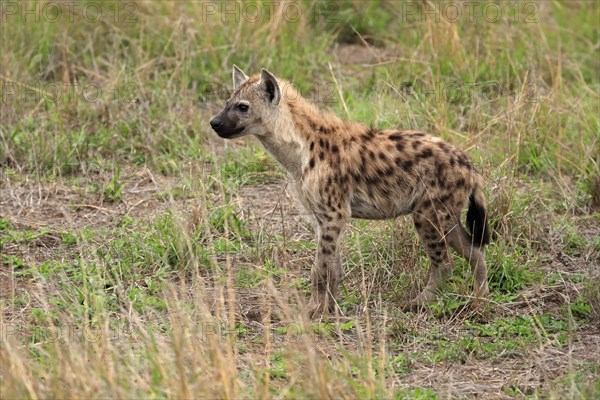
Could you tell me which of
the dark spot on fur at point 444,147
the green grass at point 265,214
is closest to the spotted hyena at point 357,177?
the dark spot on fur at point 444,147

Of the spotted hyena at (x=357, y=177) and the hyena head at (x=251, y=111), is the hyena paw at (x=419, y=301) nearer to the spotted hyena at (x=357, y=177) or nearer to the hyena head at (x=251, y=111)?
the spotted hyena at (x=357, y=177)

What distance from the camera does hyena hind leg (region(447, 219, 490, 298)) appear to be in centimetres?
588

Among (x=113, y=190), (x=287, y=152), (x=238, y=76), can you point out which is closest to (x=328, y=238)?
(x=287, y=152)

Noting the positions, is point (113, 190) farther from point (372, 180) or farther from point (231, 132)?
point (372, 180)

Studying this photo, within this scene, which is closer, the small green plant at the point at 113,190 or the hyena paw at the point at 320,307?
the hyena paw at the point at 320,307

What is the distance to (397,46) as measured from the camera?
8891 millimetres

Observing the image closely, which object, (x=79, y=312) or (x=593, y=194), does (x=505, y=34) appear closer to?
(x=593, y=194)

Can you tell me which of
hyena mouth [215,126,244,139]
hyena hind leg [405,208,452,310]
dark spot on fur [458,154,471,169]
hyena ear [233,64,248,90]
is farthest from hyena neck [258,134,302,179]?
dark spot on fur [458,154,471,169]

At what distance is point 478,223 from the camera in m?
5.91

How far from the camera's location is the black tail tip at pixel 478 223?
5.89 metres

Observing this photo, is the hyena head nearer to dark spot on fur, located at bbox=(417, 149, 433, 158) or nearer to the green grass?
the green grass

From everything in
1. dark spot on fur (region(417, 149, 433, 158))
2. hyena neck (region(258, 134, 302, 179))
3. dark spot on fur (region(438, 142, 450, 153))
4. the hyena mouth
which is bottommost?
hyena neck (region(258, 134, 302, 179))

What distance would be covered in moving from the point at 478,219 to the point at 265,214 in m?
1.54

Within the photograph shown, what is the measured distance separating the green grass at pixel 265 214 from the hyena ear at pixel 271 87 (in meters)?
0.78
